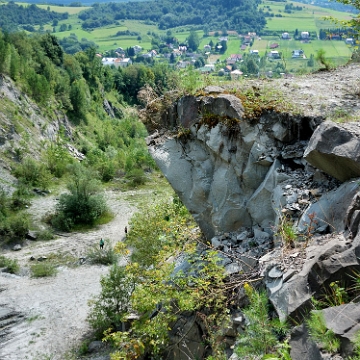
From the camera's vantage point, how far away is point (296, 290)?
24.2 feet

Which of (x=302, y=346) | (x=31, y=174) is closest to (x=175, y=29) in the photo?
(x=31, y=174)

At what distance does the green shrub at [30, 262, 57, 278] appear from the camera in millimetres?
22484

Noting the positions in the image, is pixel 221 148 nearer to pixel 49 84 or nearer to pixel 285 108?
pixel 285 108

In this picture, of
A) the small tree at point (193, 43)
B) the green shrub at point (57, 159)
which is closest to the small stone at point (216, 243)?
the green shrub at point (57, 159)

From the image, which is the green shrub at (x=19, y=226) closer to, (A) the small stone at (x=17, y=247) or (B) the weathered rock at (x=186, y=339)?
(A) the small stone at (x=17, y=247)

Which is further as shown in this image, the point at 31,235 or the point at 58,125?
the point at 58,125

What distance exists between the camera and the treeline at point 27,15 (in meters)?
167

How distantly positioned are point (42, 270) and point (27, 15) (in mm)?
170163

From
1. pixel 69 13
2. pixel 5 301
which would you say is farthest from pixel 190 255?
pixel 69 13

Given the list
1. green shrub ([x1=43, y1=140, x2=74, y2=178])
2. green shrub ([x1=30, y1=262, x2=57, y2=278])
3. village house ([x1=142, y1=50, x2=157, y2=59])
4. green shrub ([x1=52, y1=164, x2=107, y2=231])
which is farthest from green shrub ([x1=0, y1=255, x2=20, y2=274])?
village house ([x1=142, y1=50, x2=157, y2=59])

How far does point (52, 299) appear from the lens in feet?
66.3

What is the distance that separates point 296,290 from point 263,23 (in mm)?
138343

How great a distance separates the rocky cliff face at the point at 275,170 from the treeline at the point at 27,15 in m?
163

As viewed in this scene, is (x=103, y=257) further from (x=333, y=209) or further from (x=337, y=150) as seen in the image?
(x=337, y=150)
